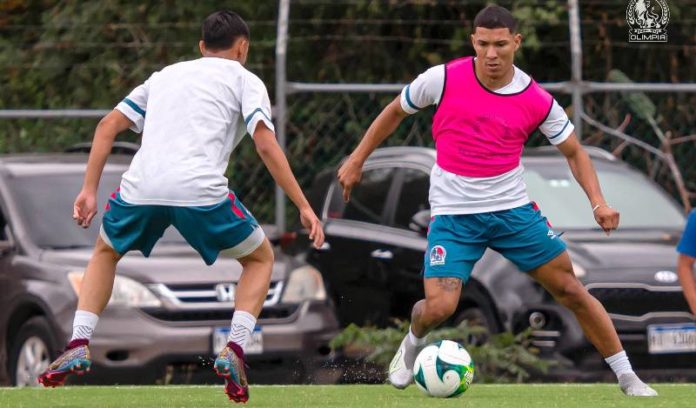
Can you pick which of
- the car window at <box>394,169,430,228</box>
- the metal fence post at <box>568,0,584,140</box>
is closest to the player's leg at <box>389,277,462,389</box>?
the car window at <box>394,169,430,228</box>

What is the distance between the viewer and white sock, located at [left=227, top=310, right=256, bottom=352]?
9.15 metres

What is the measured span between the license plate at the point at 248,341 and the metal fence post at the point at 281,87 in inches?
130

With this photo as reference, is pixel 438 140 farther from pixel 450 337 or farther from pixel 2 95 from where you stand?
pixel 2 95

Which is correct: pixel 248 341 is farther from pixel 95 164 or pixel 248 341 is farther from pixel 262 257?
pixel 95 164

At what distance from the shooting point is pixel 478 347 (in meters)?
12.6

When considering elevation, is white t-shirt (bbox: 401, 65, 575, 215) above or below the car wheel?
above

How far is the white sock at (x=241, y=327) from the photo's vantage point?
30.0ft

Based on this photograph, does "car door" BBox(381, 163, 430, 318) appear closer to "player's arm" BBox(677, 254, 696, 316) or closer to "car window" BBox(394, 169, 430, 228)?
"car window" BBox(394, 169, 430, 228)

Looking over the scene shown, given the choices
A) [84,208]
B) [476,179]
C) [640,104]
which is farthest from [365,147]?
[640,104]

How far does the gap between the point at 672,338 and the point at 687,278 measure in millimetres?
2041

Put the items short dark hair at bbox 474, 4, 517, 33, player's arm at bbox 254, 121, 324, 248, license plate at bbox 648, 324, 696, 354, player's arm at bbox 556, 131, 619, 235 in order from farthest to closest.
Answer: license plate at bbox 648, 324, 696, 354, short dark hair at bbox 474, 4, 517, 33, player's arm at bbox 556, 131, 619, 235, player's arm at bbox 254, 121, 324, 248

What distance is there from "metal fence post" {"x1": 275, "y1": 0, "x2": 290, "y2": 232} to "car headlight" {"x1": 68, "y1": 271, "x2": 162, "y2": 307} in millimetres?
3448

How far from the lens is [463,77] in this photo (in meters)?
10.0

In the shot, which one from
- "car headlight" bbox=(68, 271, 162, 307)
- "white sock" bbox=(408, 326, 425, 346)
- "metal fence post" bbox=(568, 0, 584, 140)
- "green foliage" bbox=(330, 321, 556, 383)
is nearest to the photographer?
"white sock" bbox=(408, 326, 425, 346)
